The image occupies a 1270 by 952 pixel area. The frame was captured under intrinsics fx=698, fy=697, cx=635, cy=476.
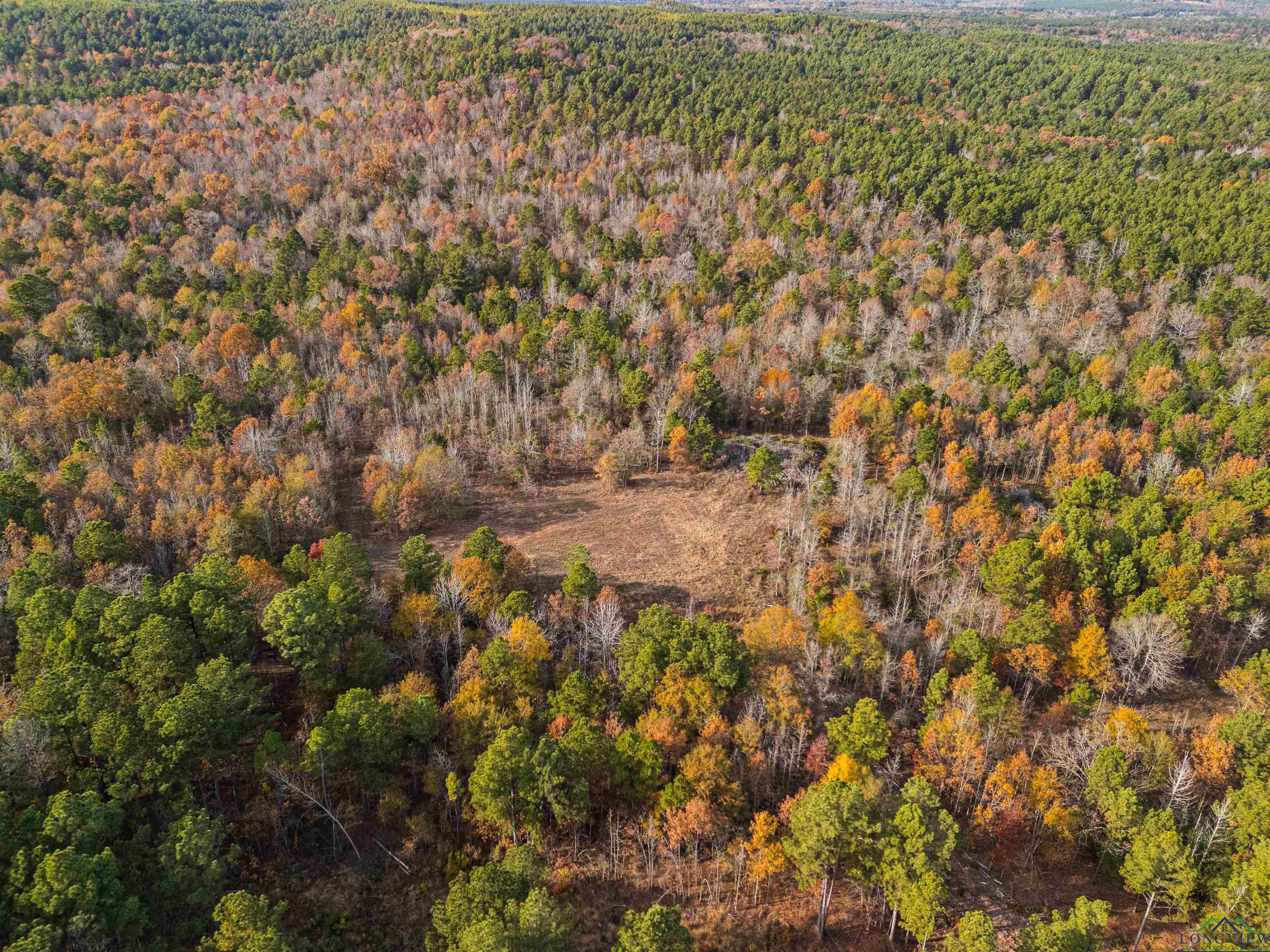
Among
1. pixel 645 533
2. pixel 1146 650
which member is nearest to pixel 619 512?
pixel 645 533

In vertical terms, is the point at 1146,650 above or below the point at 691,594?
above

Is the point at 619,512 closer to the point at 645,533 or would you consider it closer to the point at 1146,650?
the point at 645,533

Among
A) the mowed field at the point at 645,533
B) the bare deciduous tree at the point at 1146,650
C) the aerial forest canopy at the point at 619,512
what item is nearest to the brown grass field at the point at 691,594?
the mowed field at the point at 645,533

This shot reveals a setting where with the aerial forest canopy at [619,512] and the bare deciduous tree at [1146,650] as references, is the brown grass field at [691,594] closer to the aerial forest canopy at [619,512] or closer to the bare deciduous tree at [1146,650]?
the aerial forest canopy at [619,512]

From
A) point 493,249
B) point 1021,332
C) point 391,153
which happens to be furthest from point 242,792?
point 391,153

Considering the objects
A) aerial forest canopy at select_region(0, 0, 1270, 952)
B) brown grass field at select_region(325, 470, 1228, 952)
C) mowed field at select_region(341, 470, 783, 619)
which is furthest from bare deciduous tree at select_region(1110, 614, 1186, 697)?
mowed field at select_region(341, 470, 783, 619)

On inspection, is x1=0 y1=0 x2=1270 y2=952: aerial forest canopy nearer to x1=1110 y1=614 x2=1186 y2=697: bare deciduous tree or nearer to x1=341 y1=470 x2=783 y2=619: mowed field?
x1=1110 y1=614 x2=1186 y2=697: bare deciduous tree
